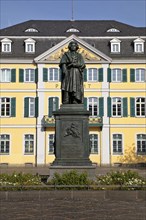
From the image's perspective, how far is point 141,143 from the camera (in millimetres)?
34469

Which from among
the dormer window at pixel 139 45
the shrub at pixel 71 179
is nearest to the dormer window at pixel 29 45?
the dormer window at pixel 139 45

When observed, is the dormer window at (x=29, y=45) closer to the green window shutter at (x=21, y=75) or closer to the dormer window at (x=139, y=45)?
the green window shutter at (x=21, y=75)

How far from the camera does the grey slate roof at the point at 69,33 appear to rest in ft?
118

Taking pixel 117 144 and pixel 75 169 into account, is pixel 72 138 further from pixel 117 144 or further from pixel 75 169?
pixel 117 144

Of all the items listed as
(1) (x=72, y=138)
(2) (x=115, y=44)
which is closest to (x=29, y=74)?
(2) (x=115, y=44)

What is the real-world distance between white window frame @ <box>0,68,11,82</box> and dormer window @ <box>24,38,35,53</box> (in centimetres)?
254

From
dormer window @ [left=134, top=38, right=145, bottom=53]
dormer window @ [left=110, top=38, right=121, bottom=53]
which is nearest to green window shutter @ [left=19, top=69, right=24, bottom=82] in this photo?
dormer window @ [left=110, top=38, right=121, bottom=53]

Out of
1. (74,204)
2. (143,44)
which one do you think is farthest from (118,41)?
(74,204)

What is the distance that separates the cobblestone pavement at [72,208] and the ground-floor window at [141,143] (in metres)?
25.1

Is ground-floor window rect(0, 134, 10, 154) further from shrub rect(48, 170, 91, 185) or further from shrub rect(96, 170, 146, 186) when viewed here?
shrub rect(48, 170, 91, 185)

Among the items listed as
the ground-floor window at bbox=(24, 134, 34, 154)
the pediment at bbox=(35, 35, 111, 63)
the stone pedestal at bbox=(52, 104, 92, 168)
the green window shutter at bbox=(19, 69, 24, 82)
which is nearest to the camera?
the stone pedestal at bbox=(52, 104, 92, 168)

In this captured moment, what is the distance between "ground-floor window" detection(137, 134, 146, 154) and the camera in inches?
1350

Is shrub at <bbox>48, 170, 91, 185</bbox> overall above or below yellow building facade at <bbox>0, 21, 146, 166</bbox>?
below

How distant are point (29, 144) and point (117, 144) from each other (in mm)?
7143
